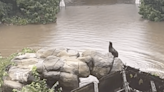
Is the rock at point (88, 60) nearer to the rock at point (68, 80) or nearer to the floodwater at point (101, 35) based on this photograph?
the rock at point (68, 80)

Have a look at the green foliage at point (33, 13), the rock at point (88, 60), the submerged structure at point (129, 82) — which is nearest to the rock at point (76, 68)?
the rock at point (88, 60)

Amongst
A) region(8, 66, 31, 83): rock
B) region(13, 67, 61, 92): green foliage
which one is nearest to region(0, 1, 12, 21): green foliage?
region(8, 66, 31, 83): rock

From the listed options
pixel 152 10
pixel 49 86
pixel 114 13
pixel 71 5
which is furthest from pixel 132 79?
pixel 71 5

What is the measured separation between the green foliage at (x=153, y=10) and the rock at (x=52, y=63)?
9069mm

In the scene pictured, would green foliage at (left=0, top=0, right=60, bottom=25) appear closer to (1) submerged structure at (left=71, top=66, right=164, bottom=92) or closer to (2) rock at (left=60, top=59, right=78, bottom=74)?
(2) rock at (left=60, top=59, right=78, bottom=74)

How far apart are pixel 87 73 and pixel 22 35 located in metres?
7.48

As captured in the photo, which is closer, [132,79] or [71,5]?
[132,79]

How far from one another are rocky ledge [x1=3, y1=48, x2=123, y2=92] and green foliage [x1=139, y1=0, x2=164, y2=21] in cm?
813

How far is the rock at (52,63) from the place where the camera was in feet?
22.6

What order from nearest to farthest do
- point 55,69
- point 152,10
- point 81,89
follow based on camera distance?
point 81,89 < point 55,69 < point 152,10

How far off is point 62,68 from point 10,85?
4.73 feet

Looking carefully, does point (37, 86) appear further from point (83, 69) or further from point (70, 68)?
point (83, 69)

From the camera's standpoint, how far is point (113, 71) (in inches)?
285

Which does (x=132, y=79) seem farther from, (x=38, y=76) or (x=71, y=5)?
(x=71, y=5)
